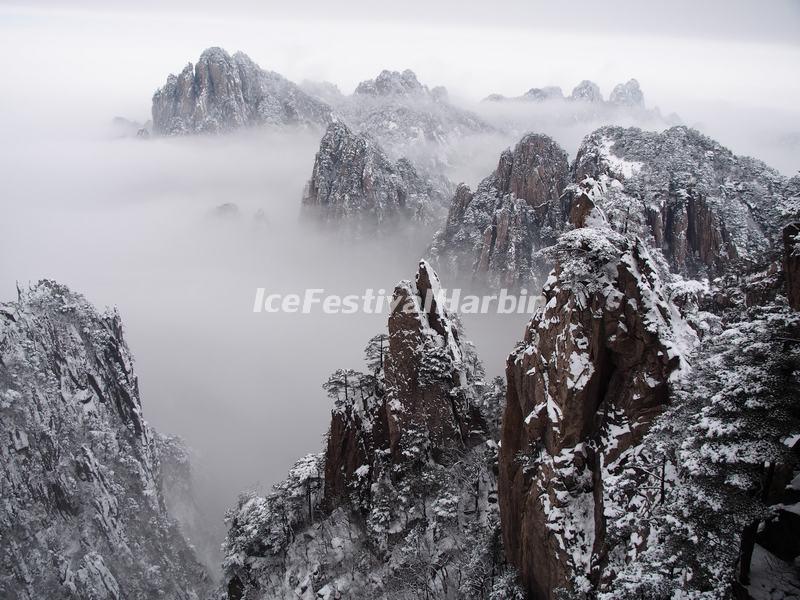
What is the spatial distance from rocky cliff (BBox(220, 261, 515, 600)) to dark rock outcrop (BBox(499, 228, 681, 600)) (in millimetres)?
11451

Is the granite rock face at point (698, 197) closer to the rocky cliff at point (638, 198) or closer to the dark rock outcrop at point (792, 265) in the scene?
the rocky cliff at point (638, 198)

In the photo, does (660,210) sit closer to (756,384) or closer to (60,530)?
(756,384)

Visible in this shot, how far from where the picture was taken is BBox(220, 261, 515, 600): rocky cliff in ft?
138

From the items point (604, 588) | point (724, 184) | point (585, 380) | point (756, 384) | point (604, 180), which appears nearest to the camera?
point (756, 384)

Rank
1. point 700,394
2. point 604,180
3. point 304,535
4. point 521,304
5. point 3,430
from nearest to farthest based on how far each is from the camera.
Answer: point 700,394 → point 604,180 → point 304,535 → point 3,430 → point 521,304

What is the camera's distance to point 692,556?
18531 mm

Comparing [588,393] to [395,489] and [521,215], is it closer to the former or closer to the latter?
[395,489]

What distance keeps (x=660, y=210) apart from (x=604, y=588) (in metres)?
112

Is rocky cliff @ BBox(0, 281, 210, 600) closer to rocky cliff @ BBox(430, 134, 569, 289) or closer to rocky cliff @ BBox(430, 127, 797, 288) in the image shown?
rocky cliff @ BBox(430, 134, 569, 289)

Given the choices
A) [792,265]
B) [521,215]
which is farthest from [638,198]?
[792,265]

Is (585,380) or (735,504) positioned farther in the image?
(585,380)

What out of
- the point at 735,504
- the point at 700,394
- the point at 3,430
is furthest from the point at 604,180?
the point at 3,430

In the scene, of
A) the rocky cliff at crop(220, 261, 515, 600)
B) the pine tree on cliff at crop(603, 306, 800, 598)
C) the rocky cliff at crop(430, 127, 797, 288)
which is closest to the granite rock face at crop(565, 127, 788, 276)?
the rocky cliff at crop(430, 127, 797, 288)

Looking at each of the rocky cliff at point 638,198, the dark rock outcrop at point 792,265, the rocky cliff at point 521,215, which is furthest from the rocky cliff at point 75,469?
the dark rock outcrop at point 792,265
